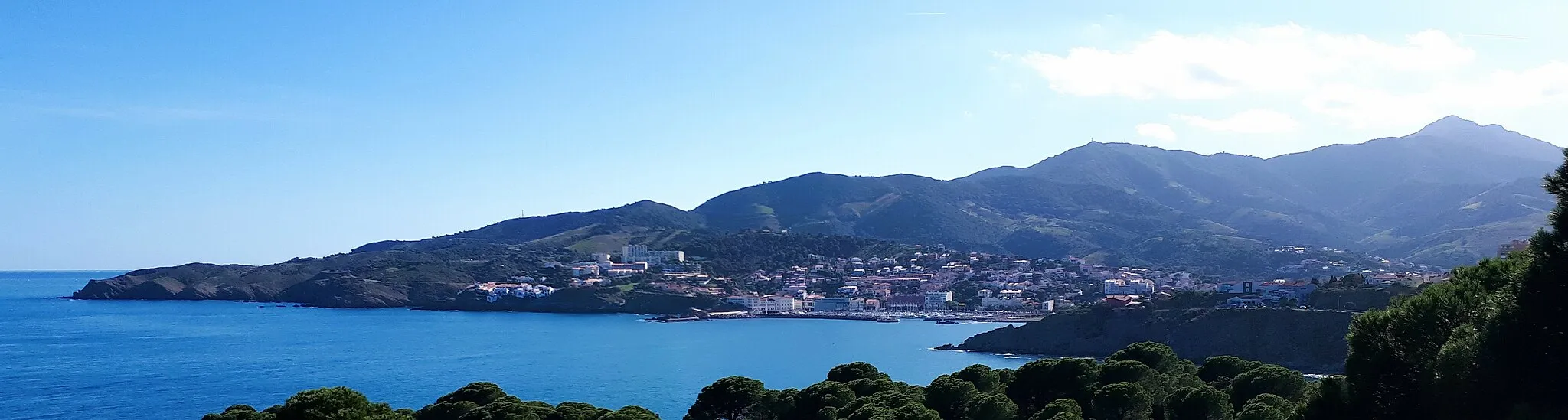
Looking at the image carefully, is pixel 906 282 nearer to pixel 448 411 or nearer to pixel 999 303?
pixel 999 303

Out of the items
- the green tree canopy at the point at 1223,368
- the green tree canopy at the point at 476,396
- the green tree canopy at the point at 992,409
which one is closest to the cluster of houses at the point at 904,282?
the green tree canopy at the point at 1223,368

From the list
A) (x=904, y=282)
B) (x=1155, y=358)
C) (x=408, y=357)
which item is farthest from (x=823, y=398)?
(x=904, y=282)

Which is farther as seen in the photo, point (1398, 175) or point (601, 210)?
point (1398, 175)

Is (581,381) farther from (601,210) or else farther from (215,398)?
(601,210)

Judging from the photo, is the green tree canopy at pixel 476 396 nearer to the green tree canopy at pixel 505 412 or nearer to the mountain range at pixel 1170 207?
the green tree canopy at pixel 505 412

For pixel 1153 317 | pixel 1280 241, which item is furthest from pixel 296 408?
pixel 1280 241

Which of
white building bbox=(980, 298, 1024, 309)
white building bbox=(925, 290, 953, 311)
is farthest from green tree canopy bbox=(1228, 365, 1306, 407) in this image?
white building bbox=(925, 290, 953, 311)
